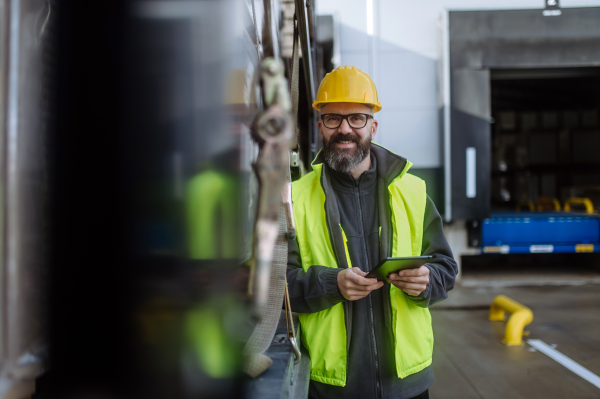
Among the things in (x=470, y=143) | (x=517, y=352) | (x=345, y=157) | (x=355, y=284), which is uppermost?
(x=470, y=143)

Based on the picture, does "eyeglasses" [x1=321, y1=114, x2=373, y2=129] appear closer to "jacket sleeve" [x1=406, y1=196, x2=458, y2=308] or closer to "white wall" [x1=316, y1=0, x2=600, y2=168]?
"jacket sleeve" [x1=406, y1=196, x2=458, y2=308]

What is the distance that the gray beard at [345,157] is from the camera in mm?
1633

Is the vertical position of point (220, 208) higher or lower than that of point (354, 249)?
higher

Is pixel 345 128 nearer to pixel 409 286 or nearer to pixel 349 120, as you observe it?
pixel 349 120

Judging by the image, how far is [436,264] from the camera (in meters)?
1.63

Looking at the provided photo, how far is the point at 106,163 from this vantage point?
1.46ft

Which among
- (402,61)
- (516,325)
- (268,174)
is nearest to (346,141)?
(268,174)

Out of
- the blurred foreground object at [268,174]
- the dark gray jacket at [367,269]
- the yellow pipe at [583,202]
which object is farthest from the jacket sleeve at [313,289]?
the yellow pipe at [583,202]

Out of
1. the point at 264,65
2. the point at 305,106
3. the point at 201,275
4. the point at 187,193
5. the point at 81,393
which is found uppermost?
the point at 305,106

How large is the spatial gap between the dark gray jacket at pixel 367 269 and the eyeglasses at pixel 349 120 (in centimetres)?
16

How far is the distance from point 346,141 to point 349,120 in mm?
95

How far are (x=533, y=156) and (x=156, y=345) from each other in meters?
11.7

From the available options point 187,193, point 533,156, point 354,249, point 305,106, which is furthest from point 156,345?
point 533,156

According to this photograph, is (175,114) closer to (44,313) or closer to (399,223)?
(44,313)
